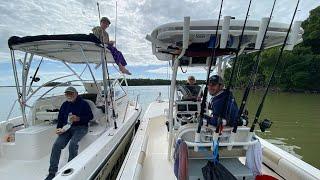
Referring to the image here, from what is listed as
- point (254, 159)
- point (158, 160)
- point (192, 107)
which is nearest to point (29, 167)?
point (158, 160)

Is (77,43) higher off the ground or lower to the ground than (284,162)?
higher

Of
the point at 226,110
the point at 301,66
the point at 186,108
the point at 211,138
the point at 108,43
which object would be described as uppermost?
the point at 301,66

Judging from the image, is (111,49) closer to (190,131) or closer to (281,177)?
(190,131)

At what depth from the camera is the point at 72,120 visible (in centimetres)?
432

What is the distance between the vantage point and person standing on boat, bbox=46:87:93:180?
416 cm

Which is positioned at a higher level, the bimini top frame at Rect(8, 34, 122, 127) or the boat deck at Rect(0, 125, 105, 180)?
the bimini top frame at Rect(8, 34, 122, 127)

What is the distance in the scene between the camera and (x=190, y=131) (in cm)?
309

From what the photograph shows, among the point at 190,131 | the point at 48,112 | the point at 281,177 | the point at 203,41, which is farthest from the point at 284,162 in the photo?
the point at 48,112

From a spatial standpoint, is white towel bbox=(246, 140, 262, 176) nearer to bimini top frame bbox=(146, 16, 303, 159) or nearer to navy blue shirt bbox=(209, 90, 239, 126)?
navy blue shirt bbox=(209, 90, 239, 126)

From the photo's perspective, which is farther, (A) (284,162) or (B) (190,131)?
A: (A) (284,162)

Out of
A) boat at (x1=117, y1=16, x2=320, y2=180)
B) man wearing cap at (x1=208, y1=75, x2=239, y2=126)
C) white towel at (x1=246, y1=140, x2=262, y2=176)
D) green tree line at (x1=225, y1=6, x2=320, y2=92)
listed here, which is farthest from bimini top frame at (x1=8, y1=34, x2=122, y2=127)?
green tree line at (x1=225, y1=6, x2=320, y2=92)

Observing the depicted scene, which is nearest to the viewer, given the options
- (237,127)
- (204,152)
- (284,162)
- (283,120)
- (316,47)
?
(237,127)

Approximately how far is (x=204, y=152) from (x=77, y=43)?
2.69m

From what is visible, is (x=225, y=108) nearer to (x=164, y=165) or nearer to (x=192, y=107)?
(x=164, y=165)
